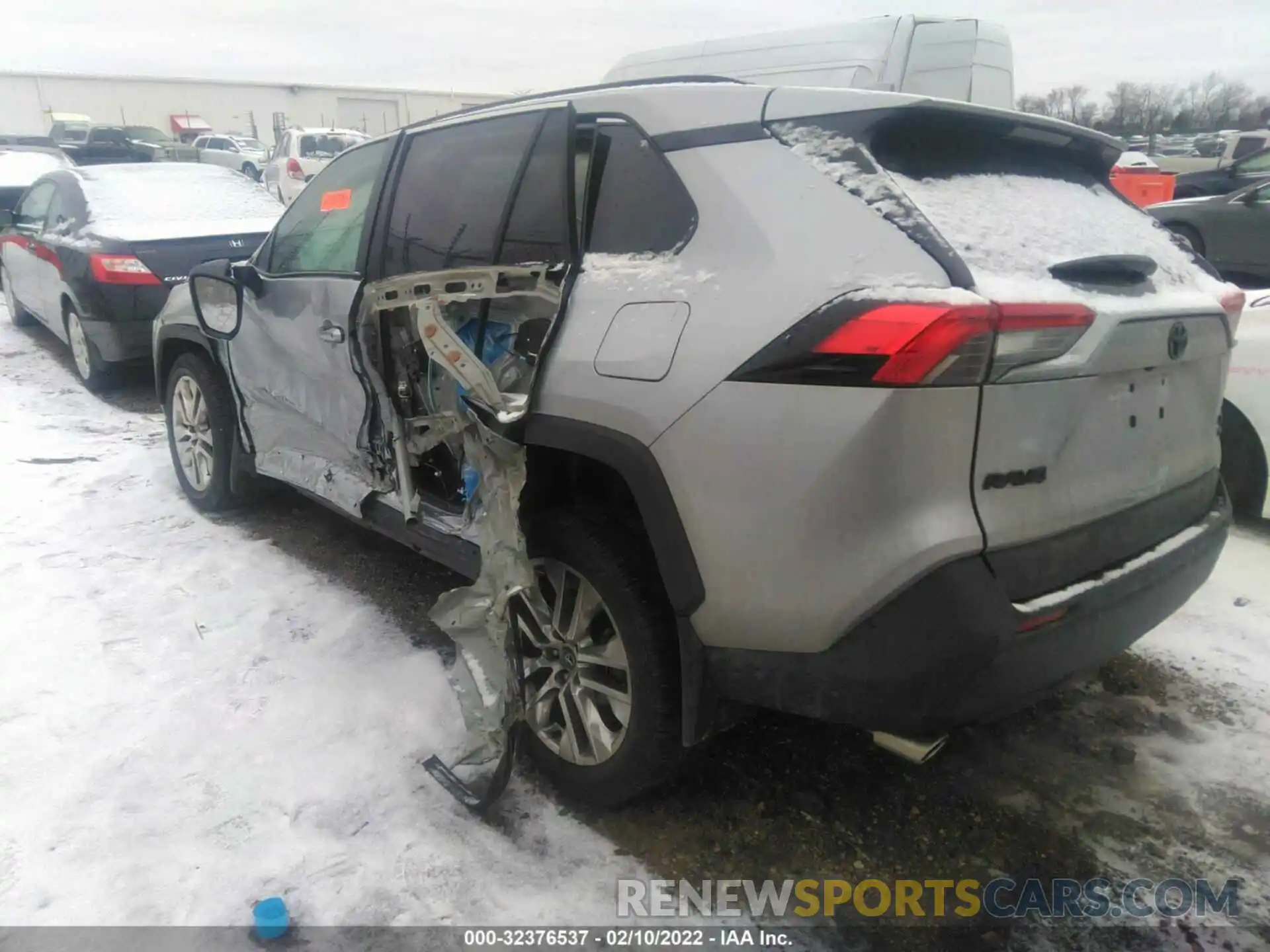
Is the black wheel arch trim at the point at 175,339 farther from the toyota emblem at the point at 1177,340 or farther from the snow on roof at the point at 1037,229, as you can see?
the toyota emblem at the point at 1177,340

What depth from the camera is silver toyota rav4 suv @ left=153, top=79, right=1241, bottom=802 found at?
5.81 feet

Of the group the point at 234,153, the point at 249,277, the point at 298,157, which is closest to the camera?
the point at 249,277

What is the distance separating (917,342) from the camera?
1700 millimetres

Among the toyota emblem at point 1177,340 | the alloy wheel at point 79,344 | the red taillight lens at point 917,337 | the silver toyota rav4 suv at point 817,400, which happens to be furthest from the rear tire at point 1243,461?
the alloy wheel at point 79,344

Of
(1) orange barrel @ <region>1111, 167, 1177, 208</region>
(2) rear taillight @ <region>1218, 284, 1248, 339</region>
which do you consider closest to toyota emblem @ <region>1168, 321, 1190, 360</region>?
(2) rear taillight @ <region>1218, 284, 1248, 339</region>

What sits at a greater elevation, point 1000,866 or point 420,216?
point 420,216

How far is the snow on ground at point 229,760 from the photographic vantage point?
7.17ft

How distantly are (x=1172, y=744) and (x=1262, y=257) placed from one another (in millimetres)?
8099

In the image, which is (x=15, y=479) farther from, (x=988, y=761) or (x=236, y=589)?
(x=988, y=761)

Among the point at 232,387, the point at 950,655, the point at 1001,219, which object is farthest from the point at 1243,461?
the point at 232,387

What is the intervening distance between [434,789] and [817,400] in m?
1.62

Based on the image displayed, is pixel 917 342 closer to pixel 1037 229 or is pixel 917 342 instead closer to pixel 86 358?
pixel 1037 229

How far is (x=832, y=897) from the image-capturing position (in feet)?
7.26

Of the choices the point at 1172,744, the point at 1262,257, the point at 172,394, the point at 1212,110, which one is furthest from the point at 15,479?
the point at 1212,110
